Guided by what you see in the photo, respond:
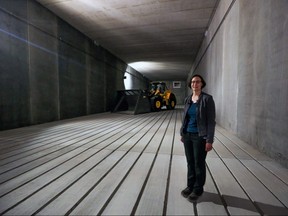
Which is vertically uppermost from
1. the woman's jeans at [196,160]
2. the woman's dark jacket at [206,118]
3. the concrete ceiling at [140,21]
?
the concrete ceiling at [140,21]

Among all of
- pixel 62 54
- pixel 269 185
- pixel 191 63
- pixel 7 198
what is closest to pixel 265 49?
pixel 269 185

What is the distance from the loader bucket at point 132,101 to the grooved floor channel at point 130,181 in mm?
6677

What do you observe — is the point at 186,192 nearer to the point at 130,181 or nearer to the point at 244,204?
the point at 244,204

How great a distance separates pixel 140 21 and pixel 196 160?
22.1 ft

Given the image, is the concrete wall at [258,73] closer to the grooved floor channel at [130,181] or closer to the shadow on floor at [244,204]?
the grooved floor channel at [130,181]

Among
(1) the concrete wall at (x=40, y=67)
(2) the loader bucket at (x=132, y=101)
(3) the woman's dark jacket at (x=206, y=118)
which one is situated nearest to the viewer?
(3) the woman's dark jacket at (x=206, y=118)

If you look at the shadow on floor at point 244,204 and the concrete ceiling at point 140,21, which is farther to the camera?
the concrete ceiling at point 140,21

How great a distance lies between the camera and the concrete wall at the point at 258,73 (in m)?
2.39

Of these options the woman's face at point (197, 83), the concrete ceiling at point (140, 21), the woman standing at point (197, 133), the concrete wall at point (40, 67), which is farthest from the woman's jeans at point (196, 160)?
the concrete ceiling at point (140, 21)

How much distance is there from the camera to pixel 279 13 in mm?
2438

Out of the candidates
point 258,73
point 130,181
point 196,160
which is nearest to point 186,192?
point 196,160

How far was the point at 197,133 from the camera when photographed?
5.46 feet

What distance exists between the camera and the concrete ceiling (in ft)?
19.9

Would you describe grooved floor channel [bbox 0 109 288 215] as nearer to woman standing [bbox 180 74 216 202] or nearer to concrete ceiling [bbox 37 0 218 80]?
woman standing [bbox 180 74 216 202]
